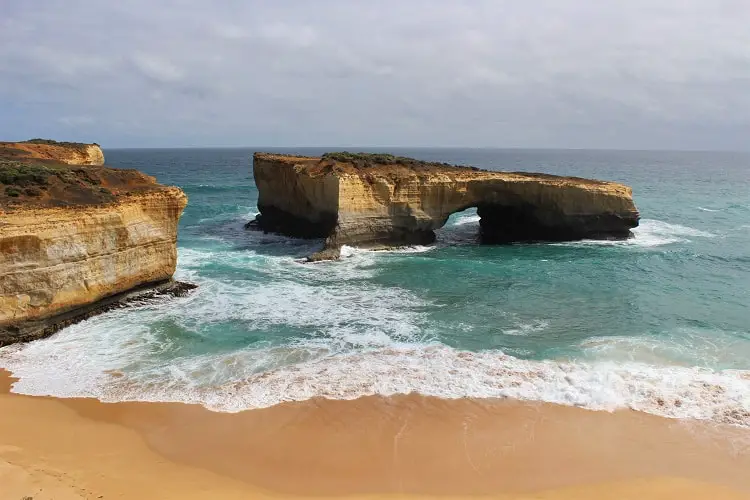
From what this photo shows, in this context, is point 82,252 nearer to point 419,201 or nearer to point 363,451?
point 363,451

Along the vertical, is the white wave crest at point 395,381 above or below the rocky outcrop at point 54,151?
below

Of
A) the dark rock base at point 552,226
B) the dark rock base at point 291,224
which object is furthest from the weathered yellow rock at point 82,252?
the dark rock base at point 552,226

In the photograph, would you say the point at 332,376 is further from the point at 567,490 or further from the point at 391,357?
the point at 567,490

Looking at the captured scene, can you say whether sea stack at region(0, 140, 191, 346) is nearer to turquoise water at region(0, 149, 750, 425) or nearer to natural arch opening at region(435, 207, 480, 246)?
turquoise water at region(0, 149, 750, 425)

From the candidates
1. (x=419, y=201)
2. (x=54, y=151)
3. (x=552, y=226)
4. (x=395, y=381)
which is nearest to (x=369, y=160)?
(x=419, y=201)

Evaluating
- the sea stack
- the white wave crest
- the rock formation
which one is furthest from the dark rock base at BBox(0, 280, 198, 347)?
the rock formation

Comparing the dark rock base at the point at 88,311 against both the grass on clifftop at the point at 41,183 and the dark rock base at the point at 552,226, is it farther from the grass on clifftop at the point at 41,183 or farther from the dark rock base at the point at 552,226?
the dark rock base at the point at 552,226
